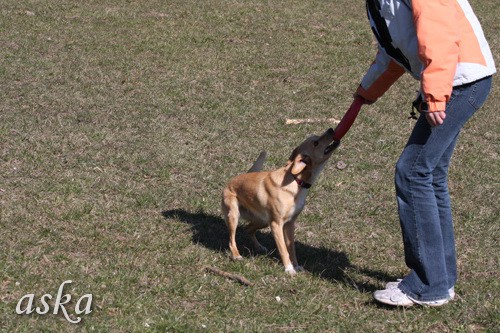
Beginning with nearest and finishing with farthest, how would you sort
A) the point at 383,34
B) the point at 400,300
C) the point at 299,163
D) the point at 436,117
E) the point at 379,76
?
the point at 436,117 → the point at 383,34 → the point at 400,300 → the point at 379,76 → the point at 299,163

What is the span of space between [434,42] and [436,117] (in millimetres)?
426

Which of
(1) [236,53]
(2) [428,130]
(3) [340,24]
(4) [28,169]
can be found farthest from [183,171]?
(3) [340,24]

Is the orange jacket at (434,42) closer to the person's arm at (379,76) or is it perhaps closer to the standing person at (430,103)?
the standing person at (430,103)

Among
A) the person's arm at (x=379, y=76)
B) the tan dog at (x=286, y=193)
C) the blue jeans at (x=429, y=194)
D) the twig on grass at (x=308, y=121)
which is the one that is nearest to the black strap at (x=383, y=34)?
the person's arm at (x=379, y=76)

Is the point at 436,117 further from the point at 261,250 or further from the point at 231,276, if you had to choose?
the point at 261,250

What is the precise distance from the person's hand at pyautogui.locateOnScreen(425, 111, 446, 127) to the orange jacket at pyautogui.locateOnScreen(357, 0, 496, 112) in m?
0.03

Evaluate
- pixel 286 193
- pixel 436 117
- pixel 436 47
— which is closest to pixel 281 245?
pixel 286 193

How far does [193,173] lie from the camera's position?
820cm

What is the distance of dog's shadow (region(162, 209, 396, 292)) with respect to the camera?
606 centimetres

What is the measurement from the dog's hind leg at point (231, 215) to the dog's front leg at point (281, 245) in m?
0.37

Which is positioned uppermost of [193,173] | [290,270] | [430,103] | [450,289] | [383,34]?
[383,34]

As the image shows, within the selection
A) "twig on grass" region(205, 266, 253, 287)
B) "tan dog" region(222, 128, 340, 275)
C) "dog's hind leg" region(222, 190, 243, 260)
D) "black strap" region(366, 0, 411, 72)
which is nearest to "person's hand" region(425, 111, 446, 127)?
"black strap" region(366, 0, 411, 72)

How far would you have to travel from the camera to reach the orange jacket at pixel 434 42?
4.65m

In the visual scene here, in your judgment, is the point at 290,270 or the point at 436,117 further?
the point at 290,270
